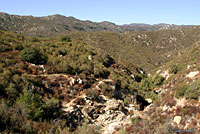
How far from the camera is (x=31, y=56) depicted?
63.1 ft

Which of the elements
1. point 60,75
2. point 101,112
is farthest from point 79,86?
point 101,112

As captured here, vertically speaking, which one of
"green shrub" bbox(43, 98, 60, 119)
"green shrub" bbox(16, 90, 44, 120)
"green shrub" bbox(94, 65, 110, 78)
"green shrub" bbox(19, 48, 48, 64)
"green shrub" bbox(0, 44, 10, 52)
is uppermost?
"green shrub" bbox(0, 44, 10, 52)

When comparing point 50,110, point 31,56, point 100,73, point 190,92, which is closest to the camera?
point 190,92

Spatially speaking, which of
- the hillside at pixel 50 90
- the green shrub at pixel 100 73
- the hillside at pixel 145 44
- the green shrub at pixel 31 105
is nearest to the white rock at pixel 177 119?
the hillside at pixel 50 90

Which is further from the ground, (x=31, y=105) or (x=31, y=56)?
(x=31, y=56)

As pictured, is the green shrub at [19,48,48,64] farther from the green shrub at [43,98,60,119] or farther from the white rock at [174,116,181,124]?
the white rock at [174,116,181,124]

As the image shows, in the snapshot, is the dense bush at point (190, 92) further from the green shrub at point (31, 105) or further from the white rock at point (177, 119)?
the green shrub at point (31, 105)

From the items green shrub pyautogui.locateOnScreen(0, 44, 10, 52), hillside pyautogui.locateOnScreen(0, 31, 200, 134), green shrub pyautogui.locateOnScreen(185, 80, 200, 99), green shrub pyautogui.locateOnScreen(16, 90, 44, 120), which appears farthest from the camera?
green shrub pyautogui.locateOnScreen(0, 44, 10, 52)

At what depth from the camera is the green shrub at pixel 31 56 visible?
62.1ft

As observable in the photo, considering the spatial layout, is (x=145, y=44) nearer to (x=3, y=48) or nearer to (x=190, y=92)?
(x=190, y=92)

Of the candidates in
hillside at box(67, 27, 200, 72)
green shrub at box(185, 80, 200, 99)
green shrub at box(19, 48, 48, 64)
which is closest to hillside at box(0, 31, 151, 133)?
green shrub at box(19, 48, 48, 64)


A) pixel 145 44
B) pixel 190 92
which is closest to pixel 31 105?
pixel 190 92

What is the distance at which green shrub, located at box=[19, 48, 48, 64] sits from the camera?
1893 centimetres

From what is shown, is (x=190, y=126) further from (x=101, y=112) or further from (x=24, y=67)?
(x=24, y=67)
